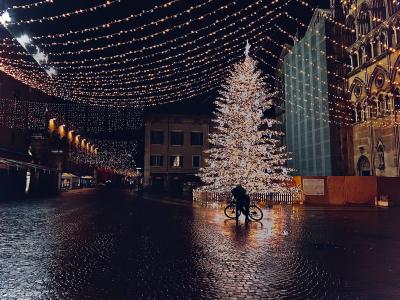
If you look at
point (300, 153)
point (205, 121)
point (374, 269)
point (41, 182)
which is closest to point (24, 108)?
point (41, 182)

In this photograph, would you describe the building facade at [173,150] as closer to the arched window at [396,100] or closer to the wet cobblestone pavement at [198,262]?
the arched window at [396,100]

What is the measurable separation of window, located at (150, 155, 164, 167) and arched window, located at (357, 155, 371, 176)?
24.4 m

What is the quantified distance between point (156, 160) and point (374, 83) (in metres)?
27.6

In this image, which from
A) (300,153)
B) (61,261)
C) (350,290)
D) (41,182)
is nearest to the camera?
(350,290)

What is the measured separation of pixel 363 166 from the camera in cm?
3416

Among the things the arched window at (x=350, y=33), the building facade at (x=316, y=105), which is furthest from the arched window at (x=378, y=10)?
the building facade at (x=316, y=105)

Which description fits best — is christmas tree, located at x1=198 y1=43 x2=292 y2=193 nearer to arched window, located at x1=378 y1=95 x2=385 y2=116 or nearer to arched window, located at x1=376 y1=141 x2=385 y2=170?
arched window, located at x1=376 y1=141 x2=385 y2=170

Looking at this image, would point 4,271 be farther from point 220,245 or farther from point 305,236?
point 305,236

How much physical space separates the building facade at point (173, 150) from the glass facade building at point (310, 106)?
12.2 metres

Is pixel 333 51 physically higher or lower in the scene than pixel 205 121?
higher

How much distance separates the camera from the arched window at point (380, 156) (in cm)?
3014

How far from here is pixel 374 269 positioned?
6801mm

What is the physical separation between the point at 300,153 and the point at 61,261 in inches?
1546

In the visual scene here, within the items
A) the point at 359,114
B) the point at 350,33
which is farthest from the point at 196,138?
the point at 350,33
